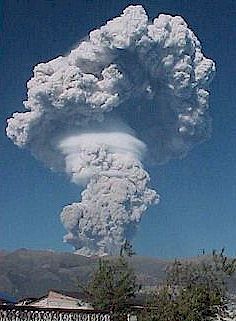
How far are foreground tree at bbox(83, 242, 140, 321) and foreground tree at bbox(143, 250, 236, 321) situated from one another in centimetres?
218

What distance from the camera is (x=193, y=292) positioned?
17781mm

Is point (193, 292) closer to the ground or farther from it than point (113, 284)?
closer to the ground

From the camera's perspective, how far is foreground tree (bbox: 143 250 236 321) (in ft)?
56.7

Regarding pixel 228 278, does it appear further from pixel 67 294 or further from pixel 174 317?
pixel 67 294

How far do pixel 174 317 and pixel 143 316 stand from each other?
92cm

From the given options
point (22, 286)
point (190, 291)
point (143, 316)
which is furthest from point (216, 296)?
point (22, 286)

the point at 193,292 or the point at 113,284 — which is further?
the point at 113,284

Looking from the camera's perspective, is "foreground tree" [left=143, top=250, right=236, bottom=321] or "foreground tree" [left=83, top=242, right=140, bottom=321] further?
"foreground tree" [left=83, top=242, right=140, bottom=321]

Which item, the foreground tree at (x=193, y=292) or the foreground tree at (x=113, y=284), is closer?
the foreground tree at (x=193, y=292)

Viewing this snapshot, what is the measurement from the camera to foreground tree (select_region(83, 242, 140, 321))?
69.6 feet

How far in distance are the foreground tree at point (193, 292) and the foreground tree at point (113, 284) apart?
7.16ft

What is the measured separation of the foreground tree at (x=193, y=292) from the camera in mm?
17281

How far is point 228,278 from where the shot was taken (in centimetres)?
1945

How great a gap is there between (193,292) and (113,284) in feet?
14.4
